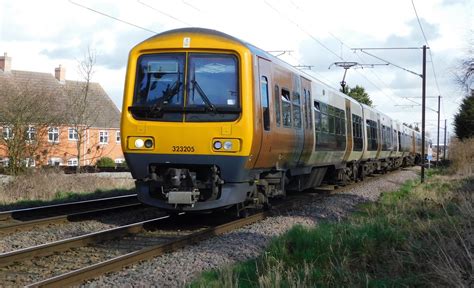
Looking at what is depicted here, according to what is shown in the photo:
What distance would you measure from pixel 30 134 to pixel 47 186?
6.32m

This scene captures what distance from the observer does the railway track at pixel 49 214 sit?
9.90m

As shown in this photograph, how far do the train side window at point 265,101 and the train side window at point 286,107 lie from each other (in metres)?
1.00

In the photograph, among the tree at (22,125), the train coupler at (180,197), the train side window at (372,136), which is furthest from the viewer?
the train side window at (372,136)

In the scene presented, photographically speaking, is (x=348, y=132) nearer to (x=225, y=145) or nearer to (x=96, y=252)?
(x=225, y=145)

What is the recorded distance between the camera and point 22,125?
21.7 m

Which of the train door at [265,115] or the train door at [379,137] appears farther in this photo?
the train door at [379,137]

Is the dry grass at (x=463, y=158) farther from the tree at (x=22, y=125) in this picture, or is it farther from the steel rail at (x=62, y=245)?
the steel rail at (x=62, y=245)

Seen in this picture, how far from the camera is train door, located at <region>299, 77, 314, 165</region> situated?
509 inches

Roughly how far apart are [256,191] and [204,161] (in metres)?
1.70

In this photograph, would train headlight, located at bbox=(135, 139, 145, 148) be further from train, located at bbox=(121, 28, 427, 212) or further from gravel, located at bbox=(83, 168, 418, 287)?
gravel, located at bbox=(83, 168, 418, 287)

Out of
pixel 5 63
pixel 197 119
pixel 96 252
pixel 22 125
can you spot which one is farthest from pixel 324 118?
pixel 5 63

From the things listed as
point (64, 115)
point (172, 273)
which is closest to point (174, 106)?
point (172, 273)

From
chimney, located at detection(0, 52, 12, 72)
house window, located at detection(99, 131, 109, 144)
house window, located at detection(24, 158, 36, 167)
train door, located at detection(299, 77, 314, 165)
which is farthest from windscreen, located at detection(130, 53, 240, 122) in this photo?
chimney, located at detection(0, 52, 12, 72)

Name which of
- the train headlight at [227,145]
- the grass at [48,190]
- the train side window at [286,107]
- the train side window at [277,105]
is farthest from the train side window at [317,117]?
the grass at [48,190]
